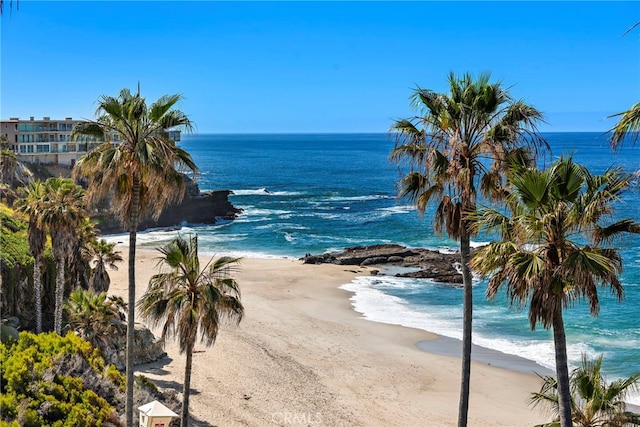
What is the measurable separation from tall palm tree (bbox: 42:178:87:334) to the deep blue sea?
13.0 m

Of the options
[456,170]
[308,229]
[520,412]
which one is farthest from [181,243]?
[308,229]

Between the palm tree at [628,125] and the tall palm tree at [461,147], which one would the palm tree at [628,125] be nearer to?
the palm tree at [628,125]

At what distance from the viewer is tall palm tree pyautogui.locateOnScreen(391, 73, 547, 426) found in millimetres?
13954

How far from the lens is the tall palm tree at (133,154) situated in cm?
1565

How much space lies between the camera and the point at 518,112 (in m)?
14.0

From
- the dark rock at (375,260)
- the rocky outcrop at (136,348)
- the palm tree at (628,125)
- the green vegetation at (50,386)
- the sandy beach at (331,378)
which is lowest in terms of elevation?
the sandy beach at (331,378)

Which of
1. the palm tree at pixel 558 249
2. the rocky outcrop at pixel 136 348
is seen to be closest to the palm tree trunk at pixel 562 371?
the palm tree at pixel 558 249

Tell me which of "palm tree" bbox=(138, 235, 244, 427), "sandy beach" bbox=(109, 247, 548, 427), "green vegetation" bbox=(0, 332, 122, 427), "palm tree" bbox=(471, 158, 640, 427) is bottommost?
"sandy beach" bbox=(109, 247, 548, 427)

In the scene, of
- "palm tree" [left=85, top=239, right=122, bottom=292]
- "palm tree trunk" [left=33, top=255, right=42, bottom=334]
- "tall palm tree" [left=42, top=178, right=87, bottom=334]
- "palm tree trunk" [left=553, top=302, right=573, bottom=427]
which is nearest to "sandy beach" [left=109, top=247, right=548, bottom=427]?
"palm tree trunk" [left=33, top=255, right=42, bottom=334]

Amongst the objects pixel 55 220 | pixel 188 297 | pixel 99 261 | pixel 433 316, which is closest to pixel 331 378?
pixel 99 261

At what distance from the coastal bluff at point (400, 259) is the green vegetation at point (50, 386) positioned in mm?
37169

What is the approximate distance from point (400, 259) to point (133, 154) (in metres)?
46.5

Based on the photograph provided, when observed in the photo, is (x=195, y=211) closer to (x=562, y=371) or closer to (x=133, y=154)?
A: (x=133, y=154)

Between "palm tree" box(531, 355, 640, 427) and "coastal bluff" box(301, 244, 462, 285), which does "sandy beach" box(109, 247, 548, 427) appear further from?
"coastal bluff" box(301, 244, 462, 285)
